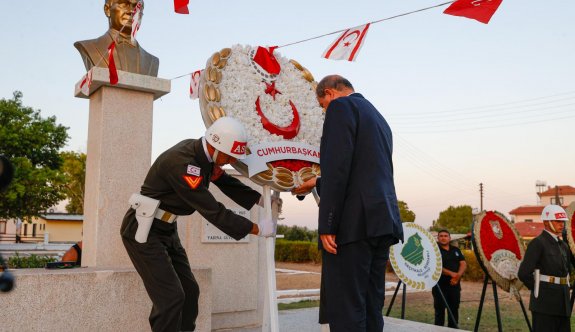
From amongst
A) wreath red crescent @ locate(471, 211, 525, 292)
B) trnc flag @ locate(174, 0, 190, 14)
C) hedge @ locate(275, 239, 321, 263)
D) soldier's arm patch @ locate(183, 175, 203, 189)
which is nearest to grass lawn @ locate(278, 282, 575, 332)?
wreath red crescent @ locate(471, 211, 525, 292)

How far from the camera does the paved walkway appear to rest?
543cm

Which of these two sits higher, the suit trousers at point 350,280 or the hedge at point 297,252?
the suit trousers at point 350,280

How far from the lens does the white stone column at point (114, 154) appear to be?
203 inches

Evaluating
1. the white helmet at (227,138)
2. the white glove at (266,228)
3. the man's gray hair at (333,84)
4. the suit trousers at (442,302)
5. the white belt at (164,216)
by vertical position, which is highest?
the man's gray hair at (333,84)

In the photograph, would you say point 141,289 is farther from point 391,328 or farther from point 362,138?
point 391,328

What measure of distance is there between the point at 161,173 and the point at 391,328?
10.6 feet

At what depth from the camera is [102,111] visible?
530 cm

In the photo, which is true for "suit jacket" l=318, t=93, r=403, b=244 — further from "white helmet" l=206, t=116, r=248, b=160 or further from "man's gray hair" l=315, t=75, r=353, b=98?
"white helmet" l=206, t=116, r=248, b=160

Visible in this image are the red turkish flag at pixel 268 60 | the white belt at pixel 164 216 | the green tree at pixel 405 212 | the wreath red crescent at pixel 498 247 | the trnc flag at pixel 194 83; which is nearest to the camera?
the white belt at pixel 164 216

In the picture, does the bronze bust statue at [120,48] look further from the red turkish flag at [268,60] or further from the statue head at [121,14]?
the red turkish flag at [268,60]

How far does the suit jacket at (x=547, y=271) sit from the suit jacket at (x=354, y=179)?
3546 mm

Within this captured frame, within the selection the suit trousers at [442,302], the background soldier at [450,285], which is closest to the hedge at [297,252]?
the background soldier at [450,285]

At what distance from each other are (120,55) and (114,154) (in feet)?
3.78

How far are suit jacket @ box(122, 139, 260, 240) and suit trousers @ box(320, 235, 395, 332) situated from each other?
86 centimetres
